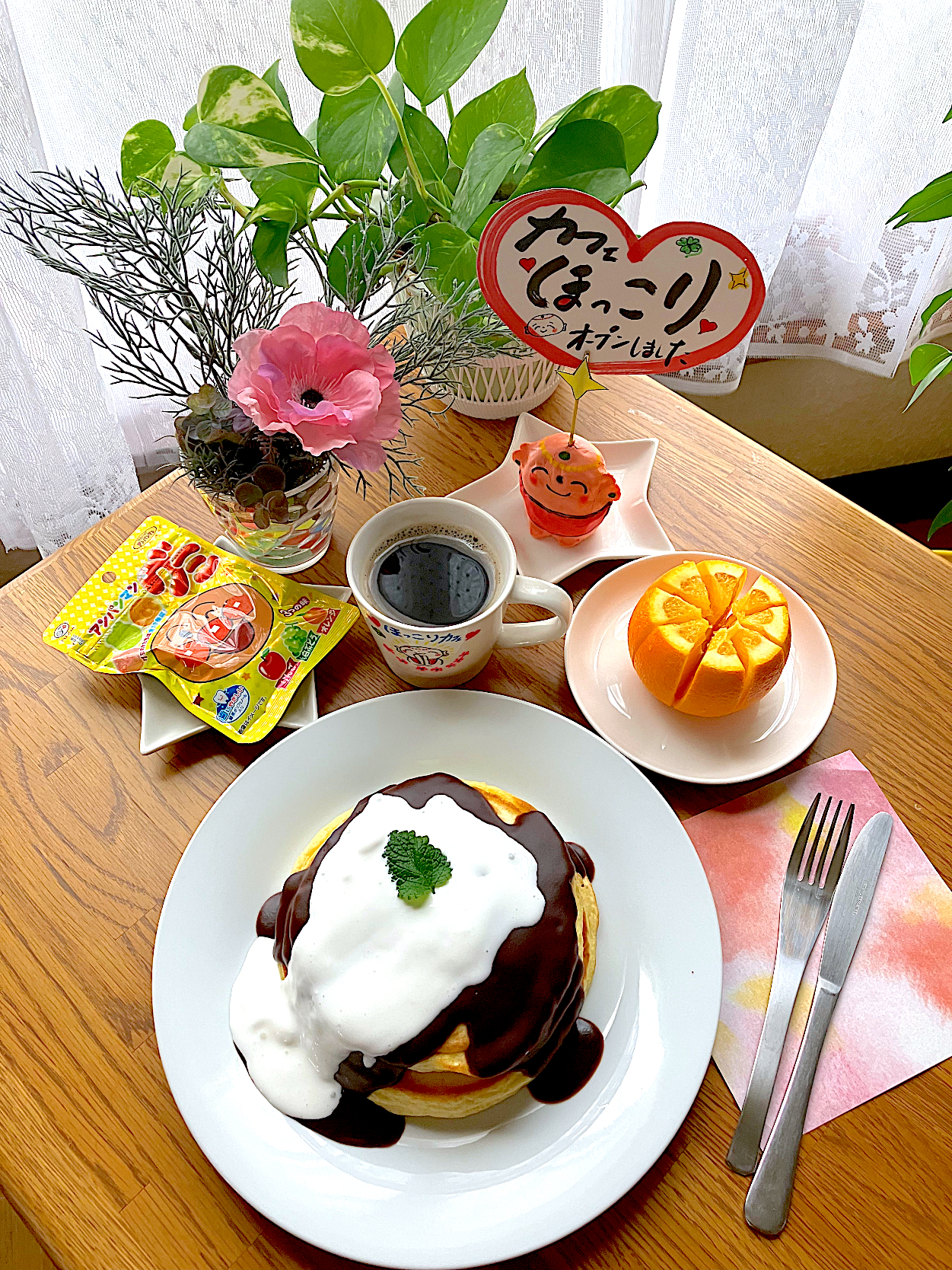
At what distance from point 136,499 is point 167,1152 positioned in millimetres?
795

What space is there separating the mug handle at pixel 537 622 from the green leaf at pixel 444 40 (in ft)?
1.76

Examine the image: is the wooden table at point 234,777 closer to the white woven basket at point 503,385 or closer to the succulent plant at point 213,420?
the white woven basket at point 503,385

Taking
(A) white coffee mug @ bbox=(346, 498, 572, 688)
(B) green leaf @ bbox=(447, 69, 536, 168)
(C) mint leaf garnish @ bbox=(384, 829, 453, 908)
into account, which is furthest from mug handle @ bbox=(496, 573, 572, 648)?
(B) green leaf @ bbox=(447, 69, 536, 168)

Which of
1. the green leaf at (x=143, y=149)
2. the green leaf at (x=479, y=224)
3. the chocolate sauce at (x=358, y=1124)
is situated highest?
the green leaf at (x=143, y=149)

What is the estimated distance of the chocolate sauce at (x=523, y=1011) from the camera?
0.76 m

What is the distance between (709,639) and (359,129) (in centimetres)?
66

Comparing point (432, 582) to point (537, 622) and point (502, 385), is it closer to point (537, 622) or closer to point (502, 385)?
point (537, 622)

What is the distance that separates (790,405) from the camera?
2146 millimetres

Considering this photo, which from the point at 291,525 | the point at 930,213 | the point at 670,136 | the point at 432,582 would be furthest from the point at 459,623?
the point at 670,136

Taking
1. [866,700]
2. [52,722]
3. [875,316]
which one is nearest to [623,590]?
[866,700]

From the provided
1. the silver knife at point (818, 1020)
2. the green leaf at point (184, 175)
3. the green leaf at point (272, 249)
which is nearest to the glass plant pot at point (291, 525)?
the green leaf at point (272, 249)

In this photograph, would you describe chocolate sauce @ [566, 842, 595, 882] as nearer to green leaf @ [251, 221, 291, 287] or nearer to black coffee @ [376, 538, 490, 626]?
black coffee @ [376, 538, 490, 626]

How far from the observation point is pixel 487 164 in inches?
36.6

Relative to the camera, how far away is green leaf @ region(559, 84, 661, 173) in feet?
3.18
